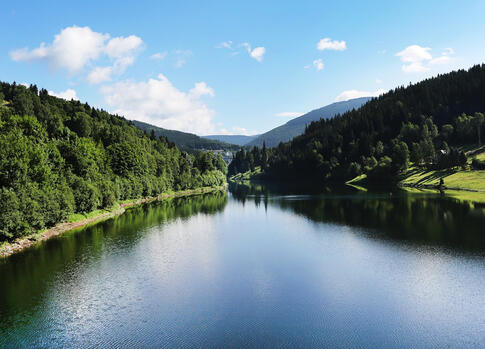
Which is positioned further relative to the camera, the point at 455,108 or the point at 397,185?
the point at 455,108

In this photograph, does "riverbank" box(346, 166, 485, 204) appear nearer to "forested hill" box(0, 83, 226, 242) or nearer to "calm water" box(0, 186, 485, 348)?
"calm water" box(0, 186, 485, 348)

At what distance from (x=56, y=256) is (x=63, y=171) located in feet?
103

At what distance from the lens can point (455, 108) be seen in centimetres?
18688

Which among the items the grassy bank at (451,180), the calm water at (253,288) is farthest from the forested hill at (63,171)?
the grassy bank at (451,180)

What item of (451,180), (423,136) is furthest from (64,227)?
(423,136)

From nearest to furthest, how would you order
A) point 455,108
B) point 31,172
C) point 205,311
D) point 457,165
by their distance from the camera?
1. point 205,311
2. point 31,172
3. point 457,165
4. point 455,108

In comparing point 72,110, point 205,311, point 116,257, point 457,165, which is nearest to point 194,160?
point 72,110

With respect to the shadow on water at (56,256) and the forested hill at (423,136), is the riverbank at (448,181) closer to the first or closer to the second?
the forested hill at (423,136)

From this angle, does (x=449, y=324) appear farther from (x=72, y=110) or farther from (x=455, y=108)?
(x=455, y=108)

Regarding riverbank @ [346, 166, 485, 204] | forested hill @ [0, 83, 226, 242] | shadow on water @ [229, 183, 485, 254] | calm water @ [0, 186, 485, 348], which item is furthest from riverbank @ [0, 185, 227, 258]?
riverbank @ [346, 166, 485, 204]

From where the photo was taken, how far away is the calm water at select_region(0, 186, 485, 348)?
74.0ft

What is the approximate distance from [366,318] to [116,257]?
1175 inches

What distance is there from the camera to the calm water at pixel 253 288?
74.0 ft

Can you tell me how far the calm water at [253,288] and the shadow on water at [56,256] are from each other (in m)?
0.17
